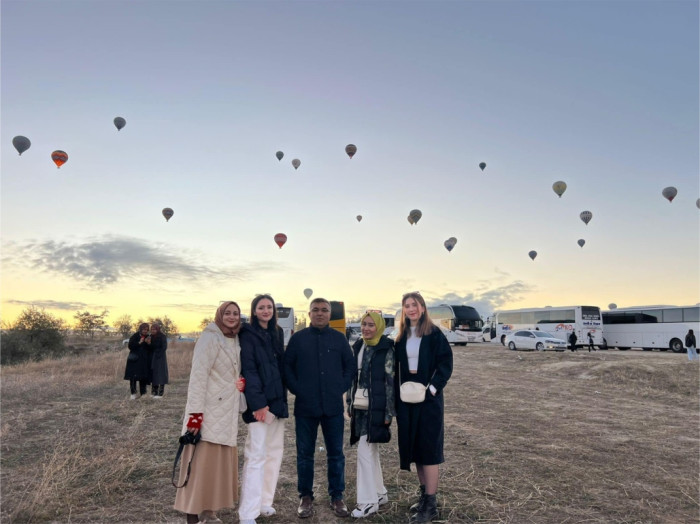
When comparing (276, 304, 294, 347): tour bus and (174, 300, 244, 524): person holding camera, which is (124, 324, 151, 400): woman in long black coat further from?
(276, 304, 294, 347): tour bus

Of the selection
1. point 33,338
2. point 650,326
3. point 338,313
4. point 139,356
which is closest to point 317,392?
point 139,356

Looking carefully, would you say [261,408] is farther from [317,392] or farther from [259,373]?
[317,392]

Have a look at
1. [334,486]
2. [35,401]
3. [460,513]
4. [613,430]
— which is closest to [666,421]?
[613,430]

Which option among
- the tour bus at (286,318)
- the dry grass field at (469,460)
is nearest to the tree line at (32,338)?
the tour bus at (286,318)

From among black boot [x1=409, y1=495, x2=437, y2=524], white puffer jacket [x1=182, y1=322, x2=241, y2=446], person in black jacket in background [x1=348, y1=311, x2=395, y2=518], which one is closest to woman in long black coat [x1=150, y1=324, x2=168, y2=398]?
white puffer jacket [x1=182, y1=322, x2=241, y2=446]

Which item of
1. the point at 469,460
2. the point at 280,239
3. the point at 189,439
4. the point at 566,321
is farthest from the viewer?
the point at 566,321

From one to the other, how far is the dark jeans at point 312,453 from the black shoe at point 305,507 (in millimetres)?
48

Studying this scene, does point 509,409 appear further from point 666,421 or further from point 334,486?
point 334,486

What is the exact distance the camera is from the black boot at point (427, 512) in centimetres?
493

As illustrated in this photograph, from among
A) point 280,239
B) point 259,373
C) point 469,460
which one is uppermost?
point 280,239

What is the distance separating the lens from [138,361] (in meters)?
12.9

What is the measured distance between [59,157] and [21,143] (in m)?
2.30

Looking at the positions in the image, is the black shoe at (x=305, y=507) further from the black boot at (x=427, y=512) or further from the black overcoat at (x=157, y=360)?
the black overcoat at (x=157, y=360)

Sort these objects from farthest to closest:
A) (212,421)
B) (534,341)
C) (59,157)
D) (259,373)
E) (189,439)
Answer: (534,341) < (59,157) < (259,373) < (212,421) < (189,439)
